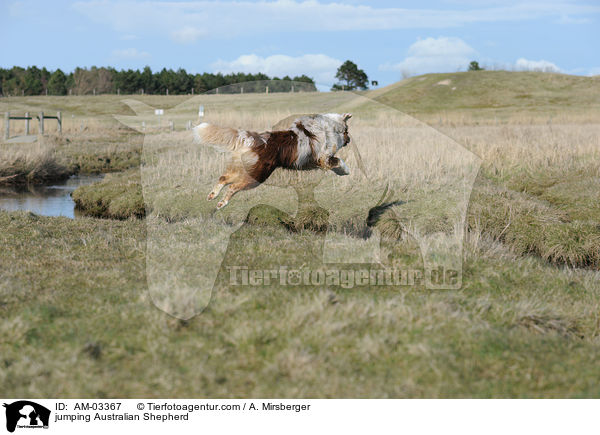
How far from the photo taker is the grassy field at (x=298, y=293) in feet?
14.6

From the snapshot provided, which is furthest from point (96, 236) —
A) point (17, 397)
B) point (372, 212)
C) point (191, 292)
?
point (372, 212)

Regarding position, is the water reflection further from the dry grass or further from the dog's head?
the dog's head

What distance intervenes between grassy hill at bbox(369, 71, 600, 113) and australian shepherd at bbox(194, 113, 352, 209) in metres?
49.5

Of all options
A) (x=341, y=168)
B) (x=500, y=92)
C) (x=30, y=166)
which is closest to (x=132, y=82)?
(x=30, y=166)

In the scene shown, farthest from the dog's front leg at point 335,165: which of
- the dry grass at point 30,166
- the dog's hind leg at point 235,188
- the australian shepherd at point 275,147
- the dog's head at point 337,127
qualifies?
the dry grass at point 30,166

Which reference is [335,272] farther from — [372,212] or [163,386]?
[372,212]

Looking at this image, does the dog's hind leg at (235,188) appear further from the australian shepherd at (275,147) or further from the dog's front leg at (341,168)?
the dog's front leg at (341,168)

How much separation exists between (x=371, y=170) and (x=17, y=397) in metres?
6.67

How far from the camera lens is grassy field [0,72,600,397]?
446cm

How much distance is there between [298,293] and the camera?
5.87 meters

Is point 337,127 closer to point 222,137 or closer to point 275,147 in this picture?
point 275,147

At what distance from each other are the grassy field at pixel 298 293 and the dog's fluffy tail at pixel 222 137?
644 millimetres

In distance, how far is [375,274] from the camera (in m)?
6.77

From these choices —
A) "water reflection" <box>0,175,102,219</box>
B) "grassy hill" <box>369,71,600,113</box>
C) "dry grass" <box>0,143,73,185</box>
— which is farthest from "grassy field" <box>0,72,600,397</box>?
"grassy hill" <box>369,71,600,113</box>
